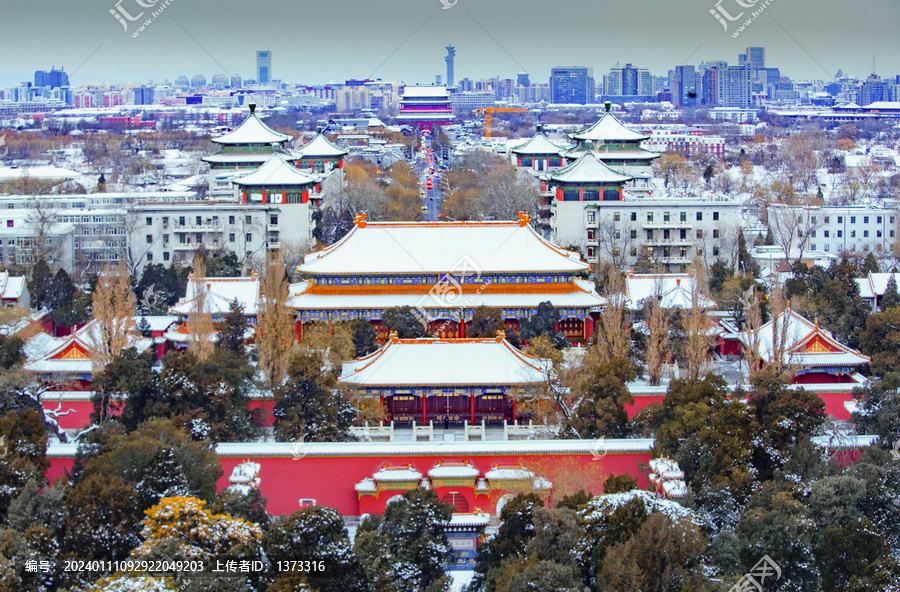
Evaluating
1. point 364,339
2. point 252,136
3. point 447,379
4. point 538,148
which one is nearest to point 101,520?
point 447,379

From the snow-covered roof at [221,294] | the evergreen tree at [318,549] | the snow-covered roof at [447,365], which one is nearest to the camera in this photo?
the evergreen tree at [318,549]

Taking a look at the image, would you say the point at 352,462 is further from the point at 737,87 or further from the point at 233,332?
the point at 737,87

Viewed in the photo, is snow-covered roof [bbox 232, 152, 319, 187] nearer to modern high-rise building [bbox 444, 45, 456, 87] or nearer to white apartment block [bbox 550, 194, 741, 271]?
white apartment block [bbox 550, 194, 741, 271]

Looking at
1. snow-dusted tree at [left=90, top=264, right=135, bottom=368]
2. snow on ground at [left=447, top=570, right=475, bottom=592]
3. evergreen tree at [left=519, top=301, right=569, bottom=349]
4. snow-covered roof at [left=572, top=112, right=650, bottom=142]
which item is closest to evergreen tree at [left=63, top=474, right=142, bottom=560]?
snow on ground at [left=447, top=570, right=475, bottom=592]

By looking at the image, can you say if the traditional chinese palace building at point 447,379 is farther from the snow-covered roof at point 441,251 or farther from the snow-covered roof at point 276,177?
the snow-covered roof at point 276,177

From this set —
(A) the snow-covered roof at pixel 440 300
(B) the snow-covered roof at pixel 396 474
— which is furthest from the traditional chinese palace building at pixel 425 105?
(B) the snow-covered roof at pixel 396 474

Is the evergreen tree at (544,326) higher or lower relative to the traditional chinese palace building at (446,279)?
lower

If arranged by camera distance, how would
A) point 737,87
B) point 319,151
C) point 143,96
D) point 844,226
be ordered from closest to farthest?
point 844,226
point 319,151
point 737,87
point 143,96
